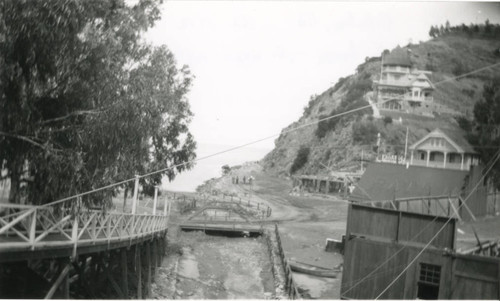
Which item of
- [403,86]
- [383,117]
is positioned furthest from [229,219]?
[403,86]

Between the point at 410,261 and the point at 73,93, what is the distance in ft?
35.5

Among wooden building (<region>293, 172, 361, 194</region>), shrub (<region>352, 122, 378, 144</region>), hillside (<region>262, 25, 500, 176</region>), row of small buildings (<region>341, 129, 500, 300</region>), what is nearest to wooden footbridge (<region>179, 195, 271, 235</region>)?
hillside (<region>262, 25, 500, 176</region>)

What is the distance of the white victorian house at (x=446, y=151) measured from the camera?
65.6 ft

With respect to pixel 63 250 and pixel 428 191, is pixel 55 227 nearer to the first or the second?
pixel 63 250

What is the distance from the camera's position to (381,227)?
1362 cm

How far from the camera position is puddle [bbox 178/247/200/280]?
17844 mm

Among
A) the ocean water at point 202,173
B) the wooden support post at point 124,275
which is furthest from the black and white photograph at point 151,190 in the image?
the ocean water at point 202,173

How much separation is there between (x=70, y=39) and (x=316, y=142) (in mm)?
53473

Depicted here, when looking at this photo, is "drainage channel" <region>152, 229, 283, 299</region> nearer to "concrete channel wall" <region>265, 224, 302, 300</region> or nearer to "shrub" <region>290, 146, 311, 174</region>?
"concrete channel wall" <region>265, 224, 302, 300</region>

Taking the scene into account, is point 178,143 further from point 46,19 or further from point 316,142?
point 316,142

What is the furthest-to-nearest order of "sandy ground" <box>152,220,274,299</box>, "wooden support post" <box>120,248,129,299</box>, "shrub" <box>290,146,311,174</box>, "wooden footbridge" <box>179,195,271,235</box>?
"shrub" <box>290,146,311,174</box> < "wooden footbridge" <box>179,195,271,235</box> < "sandy ground" <box>152,220,274,299</box> < "wooden support post" <box>120,248,129,299</box>

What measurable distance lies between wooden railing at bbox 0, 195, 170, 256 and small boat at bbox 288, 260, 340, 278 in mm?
7892

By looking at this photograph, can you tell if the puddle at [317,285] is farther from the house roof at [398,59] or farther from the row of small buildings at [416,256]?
the house roof at [398,59]

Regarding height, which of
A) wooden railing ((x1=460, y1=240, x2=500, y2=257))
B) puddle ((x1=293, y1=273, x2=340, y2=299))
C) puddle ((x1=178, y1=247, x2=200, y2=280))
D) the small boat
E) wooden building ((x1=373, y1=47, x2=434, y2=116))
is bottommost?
puddle ((x1=178, y1=247, x2=200, y2=280))
